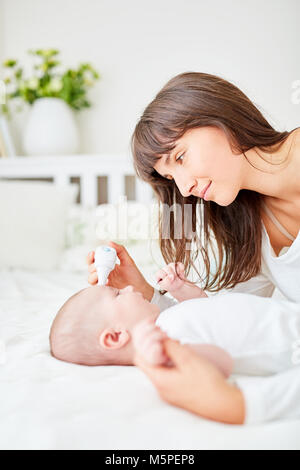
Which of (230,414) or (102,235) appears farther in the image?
(102,235)

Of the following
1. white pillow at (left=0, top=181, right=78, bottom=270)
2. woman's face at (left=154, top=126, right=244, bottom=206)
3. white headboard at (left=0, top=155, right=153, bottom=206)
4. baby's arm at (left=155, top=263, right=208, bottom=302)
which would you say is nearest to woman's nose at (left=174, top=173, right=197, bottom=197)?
woman's face at (left=154, top=126, right=244, bottom=206)

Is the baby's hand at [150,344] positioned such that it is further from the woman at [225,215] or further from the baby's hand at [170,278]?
the baby's hand at [170,278]

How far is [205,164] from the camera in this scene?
3.19 feet

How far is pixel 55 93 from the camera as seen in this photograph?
7.86ft

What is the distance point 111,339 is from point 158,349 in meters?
0.17

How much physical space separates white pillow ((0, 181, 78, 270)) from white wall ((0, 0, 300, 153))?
0.58 m

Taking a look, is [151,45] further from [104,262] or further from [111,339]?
[111,339]

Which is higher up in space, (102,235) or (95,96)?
(95,96)

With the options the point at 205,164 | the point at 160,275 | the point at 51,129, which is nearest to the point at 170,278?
the point at 160,275

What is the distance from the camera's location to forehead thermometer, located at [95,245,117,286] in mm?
958

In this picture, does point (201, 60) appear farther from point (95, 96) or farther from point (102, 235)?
point (102, 235)

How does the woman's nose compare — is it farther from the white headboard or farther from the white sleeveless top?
the white headboard
